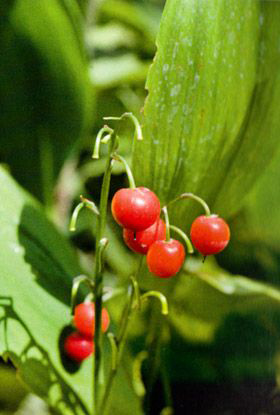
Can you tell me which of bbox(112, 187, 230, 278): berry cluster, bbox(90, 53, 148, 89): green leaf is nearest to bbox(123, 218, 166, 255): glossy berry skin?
bbox(112, 187, 230, 278): berry cluster

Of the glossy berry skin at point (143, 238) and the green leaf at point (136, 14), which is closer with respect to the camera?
the glossy berry skin at point (143, 238)

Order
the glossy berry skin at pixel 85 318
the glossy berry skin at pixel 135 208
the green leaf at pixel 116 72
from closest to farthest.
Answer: the glossy berry skin at pixel 135 208
the glossy berry skin at pixel 85 318
the green leaf at pixel 116 72

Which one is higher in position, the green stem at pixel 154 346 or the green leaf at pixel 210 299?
the green stem at pixel 154 346

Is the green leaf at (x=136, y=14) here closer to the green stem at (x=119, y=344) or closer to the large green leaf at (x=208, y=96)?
the large green leaf at (x=208, y=96)

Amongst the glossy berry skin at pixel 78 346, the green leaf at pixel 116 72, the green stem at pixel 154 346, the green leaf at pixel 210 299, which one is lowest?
the green leaf at pixel 210 299

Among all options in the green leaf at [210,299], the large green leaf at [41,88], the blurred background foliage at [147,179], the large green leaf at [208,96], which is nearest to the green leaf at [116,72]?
the blurred background foliage at [147,179]

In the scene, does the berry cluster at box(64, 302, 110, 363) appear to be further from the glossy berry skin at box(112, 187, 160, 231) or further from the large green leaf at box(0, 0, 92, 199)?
the large green leaf at box(0, 0, 92, 199)

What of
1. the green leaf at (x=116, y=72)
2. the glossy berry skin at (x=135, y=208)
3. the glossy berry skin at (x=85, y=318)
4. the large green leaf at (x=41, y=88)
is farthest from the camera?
the green leaf at (x=116, y=72)
